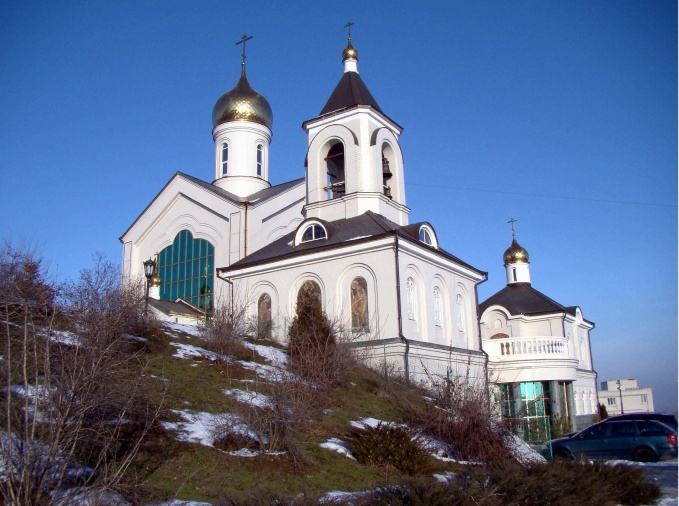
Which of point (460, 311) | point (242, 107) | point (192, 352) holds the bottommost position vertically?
point (192, 352)

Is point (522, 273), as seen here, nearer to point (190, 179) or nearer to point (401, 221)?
point (401, 221)

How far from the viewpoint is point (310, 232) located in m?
23.2

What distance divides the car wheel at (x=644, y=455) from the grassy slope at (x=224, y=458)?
5819mm

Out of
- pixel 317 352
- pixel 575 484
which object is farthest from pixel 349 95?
pixel 575 484

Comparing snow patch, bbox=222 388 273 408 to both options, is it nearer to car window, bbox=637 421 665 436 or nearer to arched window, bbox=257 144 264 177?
car window, bbox=637 421 665 436

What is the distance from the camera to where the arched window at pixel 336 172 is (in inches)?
987

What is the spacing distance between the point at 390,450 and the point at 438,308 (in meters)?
13.8

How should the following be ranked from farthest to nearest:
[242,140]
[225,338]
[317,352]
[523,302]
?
[523,302] < [242,140] < [225,338] < [317,352]

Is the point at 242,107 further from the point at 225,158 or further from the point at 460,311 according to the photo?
the point at 460,311

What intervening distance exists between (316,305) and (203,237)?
40.8ft

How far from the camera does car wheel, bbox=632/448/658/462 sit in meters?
14.3

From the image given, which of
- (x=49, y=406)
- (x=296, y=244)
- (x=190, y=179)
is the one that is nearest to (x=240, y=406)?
(x=49, y=406)

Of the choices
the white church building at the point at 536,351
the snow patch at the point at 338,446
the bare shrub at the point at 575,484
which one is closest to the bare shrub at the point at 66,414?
the snow patch at the point at 338,446

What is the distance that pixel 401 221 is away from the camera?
25094 millimetres
